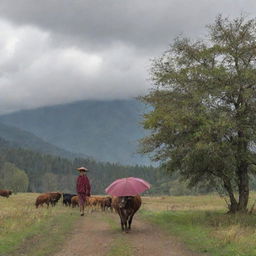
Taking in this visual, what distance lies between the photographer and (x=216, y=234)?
1695 cm

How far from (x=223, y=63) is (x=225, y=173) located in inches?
253

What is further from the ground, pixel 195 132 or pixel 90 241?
pixel 195 132

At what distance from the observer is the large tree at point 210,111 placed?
22.2 meters

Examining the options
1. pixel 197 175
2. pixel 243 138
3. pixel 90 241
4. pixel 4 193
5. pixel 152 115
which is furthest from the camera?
pixel 4 193

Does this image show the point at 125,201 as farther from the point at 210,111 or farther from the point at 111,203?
the point at 111,203

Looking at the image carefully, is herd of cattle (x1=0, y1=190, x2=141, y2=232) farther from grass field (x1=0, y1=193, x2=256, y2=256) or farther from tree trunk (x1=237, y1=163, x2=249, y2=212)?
tree trunk (x1=237, y1=163, x2=249, y2=212)

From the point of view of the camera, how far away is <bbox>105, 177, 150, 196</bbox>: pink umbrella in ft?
58.3

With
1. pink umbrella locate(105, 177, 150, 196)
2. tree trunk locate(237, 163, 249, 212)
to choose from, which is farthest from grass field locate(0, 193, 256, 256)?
tree trunk locate(237, 163, 249, 212)

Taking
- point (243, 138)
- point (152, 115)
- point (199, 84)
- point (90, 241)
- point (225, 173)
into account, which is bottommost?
point (90, 241)

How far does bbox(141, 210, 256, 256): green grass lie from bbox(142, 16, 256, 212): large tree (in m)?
3.02

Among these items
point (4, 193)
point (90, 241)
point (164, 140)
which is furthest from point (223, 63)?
point (4, 193)

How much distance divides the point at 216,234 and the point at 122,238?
3.81 m

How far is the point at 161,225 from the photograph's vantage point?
21.8 metres

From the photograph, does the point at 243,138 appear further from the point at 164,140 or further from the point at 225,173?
the point at 164,140
